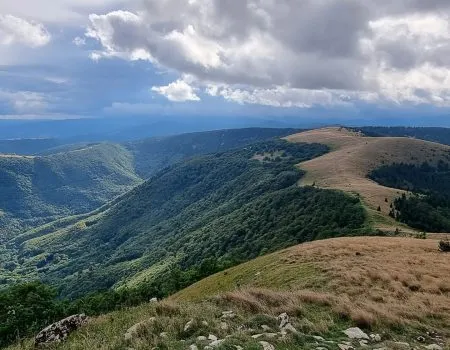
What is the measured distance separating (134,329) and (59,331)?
4335mm

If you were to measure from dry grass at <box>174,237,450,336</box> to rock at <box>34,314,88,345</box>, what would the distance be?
6.16 m

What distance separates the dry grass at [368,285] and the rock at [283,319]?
960mm

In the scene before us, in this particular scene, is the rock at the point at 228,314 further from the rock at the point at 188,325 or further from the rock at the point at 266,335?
the rock at the point at 266,335

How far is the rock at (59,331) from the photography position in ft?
54.4

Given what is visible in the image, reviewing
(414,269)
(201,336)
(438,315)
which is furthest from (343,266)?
(201,336)

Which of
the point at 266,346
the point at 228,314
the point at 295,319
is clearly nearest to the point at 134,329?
the point at 228,314

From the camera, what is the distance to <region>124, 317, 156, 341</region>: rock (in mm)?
14130

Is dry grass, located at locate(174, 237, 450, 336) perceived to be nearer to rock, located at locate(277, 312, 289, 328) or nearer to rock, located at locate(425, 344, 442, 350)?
rock, located at locate(277, 312, 289, 328)

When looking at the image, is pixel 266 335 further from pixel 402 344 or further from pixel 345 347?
pixel 402 344

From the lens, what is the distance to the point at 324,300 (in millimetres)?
19125

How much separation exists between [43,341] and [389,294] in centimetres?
1682

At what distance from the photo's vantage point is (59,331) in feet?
56.1

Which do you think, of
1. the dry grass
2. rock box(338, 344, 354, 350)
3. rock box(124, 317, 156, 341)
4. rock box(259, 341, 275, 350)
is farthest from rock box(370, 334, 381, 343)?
rock box(124, 317, 156, 341)

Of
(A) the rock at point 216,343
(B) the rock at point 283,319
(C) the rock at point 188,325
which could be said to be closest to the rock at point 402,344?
(B) the rock at point 283,319
